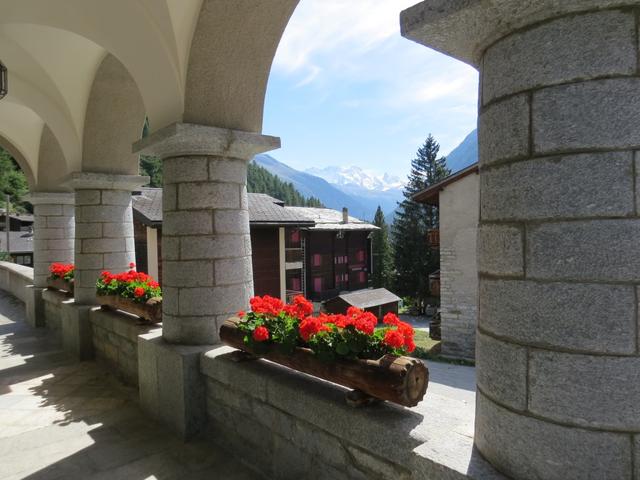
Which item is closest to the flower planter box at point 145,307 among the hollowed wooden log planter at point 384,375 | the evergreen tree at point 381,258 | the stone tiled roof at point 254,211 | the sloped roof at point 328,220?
the hollowed wooden log planter at point 384,375

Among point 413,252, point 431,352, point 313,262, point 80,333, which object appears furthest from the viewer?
point 413,252

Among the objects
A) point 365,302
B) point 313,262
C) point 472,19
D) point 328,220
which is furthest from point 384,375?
point 328,220

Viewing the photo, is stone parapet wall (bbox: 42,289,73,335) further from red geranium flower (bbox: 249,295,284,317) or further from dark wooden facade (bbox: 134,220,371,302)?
dark wooden facade (bbox: 134,220,371,302)

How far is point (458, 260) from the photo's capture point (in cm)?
1248

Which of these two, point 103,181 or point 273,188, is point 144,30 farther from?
point 273,188

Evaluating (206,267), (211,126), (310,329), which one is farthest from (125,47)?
(310,329)

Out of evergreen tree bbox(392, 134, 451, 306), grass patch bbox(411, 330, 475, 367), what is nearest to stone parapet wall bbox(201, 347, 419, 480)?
grass patch bbox(411, 330, 475, 367)

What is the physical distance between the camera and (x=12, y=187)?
30.6 meters

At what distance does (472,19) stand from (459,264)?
11689 millimetres

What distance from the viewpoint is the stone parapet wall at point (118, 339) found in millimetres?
4613

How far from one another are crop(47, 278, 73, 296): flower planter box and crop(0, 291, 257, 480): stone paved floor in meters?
1.52

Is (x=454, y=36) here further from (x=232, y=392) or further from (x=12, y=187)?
(x=12, y=187)

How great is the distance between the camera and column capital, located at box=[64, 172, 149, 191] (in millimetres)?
5738

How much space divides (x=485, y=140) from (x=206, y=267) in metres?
2.61
